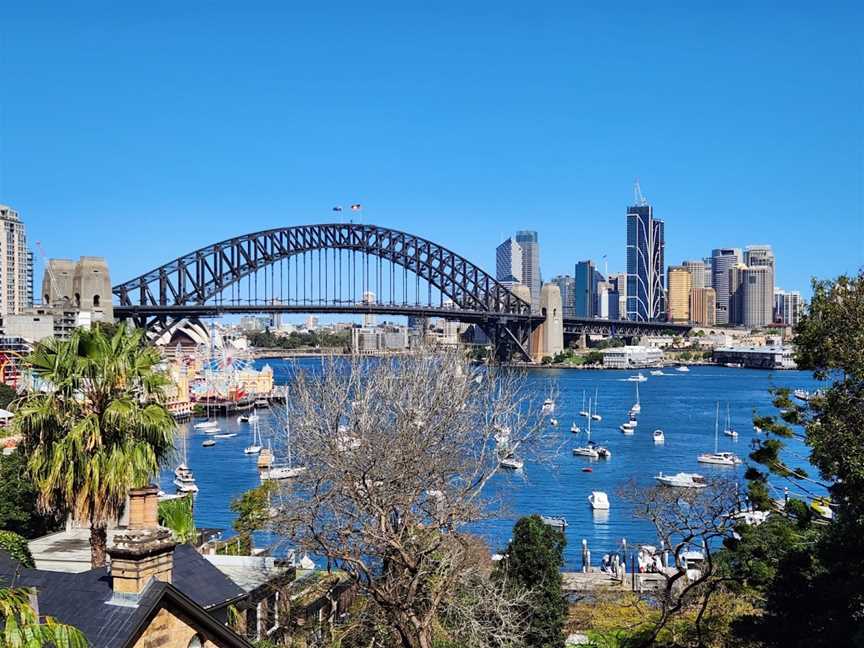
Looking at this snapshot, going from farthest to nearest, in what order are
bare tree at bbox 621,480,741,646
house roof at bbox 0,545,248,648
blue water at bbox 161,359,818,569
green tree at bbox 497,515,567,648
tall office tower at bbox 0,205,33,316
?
tall office tower at bbox 0,205,33,316, blue water at bbox 161,359,818,569, green tree at bbox 497,515,567,648, bare tree at bbox 621,480,741,646, house roof at bbox 0,545,248,648

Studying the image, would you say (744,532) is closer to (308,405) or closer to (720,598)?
(720,598)

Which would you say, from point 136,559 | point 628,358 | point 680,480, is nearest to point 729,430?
point 680,480

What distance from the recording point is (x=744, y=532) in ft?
52.3

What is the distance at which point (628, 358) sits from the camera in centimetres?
14362

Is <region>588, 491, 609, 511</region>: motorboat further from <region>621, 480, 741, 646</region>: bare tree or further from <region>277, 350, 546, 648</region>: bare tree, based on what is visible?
<region>277, 350, 546, 648</region>: bare tree

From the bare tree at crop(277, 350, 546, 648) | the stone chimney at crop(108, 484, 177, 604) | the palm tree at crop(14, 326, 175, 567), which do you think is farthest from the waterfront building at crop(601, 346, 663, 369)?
the stone chimney at crop(108, 484, 177, 604)

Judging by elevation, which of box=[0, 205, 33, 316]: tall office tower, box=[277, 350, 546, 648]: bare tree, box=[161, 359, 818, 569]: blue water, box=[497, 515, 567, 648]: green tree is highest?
box=[0, 205, 33, 316]: tall office tower

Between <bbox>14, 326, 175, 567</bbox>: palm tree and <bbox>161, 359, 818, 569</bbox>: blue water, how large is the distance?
6661mm

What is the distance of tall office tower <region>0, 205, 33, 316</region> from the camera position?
14550 cm

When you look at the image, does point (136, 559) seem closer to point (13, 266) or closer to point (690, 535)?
point (690, 535)

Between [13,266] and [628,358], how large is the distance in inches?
4150

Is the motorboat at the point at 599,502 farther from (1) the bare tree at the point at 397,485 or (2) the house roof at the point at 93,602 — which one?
(2) the house roof at the point at 93,602

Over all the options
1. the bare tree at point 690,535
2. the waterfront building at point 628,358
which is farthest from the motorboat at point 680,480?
the waterfront building at point 628,358

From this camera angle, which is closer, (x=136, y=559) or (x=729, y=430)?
(x=136, y=559)
